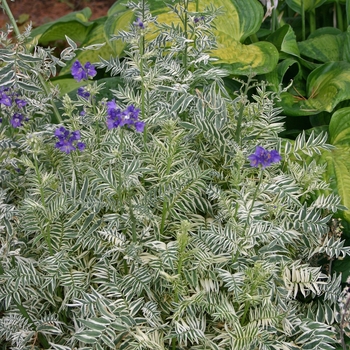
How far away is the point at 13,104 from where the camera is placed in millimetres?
1517

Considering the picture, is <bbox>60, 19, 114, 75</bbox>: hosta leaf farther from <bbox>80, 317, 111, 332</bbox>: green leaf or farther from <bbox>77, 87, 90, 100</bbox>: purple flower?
<bbox>80, 317, 111, 332</bbox>: green leaf

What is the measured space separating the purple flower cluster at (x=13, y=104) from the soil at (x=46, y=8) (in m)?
2.45

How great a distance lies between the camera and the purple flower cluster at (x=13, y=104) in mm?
1433

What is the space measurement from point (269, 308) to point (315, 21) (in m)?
1.60

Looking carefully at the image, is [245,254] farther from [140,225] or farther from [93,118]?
[93,118]

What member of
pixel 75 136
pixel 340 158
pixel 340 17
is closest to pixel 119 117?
pixel 75 136

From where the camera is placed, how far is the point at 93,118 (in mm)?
1528

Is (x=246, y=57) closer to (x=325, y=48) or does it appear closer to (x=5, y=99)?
(x=325, y=48)

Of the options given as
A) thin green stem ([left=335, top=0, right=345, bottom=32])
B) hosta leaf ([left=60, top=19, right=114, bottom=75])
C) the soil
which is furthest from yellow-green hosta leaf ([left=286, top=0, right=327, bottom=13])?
the soil

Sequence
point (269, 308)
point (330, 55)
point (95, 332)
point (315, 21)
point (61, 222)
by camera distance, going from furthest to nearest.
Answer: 1. point (315, 21)
2. point (330, 55)
3. point (61, 222)
4. point (269, 308)
5. point (95, 332)

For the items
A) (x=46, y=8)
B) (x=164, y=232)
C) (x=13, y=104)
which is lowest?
(x=46, y=8)

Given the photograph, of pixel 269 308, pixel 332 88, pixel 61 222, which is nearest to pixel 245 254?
pixel 269 308

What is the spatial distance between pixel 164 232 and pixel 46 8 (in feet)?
9.89

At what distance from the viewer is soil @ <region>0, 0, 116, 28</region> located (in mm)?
3834
